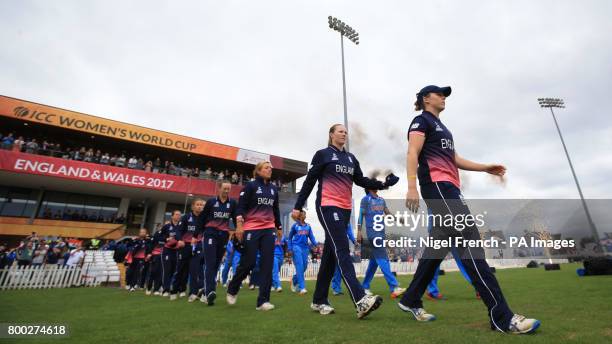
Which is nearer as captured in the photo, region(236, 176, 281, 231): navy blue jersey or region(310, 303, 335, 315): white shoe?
region(310, 303, 335, 315): white shoe

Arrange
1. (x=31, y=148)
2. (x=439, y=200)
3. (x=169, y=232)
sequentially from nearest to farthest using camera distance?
(x=439, y=200) < (x=169, y=232) < (x=31, y=148)

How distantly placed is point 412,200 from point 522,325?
1.36 meters

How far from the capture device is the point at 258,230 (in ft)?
17.4

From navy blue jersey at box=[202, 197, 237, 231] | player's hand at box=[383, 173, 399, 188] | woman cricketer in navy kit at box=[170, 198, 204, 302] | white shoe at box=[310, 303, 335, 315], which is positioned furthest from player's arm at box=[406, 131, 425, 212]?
woman cricketer in navy kit at box=[170, 198, 204, 302]

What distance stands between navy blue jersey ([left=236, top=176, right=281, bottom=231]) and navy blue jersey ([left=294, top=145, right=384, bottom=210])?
3.86ft

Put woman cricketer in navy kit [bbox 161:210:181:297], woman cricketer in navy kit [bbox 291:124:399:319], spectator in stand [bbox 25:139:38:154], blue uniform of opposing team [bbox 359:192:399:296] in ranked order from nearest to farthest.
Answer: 1. woman cricketer in navy kit [bbox 291:124:399:319]
2. blue uniform of opposing team [bbox 359:192:399:296]
3. woman cricketer in navy kit [bbox 161:210:181:297]
4. spectator in stand [bbox 25:139:38:154]

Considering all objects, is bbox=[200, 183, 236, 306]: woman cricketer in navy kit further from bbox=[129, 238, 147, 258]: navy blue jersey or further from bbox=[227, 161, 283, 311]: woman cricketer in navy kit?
bbox=[129, 238, 147, 258]: navy blue jersey

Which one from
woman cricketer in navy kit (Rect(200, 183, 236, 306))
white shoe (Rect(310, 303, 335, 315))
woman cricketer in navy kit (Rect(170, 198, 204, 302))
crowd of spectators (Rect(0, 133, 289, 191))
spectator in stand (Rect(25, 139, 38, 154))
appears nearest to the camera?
white shoe (Rect(310, 303, 335, 315))

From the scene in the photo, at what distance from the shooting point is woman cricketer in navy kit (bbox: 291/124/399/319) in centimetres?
403

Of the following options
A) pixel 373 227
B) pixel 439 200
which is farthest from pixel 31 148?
pixel 439 200

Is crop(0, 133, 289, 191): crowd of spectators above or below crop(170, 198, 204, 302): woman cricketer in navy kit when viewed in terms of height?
above

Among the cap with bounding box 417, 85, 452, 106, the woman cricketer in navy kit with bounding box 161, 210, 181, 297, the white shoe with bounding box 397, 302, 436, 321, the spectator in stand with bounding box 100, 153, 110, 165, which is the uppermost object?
the spectator in stand with bounding box 100, 153, 110, 165

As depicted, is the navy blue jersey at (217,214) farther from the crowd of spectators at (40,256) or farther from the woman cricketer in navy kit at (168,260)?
the crowd of spectators at (40,256)

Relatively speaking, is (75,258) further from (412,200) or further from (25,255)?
(412,200)
